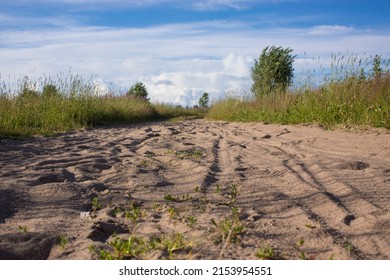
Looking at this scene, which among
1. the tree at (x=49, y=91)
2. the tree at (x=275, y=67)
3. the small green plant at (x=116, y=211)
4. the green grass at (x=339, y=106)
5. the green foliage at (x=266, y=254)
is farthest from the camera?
the tree at (x=275, y=67)

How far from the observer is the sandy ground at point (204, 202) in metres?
2.23

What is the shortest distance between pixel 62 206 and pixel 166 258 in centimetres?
134

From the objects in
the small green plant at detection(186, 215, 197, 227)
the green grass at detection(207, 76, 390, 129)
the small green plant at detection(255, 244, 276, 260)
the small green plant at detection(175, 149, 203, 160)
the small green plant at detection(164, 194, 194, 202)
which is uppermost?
the green grass at detection(207, 76, 390, 129)

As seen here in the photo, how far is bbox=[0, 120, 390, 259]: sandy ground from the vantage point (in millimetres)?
2232

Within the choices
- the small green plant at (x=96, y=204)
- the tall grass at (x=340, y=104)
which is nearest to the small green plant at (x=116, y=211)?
the small green plant at (x=96, y=204)

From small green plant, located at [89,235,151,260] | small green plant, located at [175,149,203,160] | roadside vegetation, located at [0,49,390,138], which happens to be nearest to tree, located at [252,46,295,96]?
roadside vegetation, located at [0,49,390,138]

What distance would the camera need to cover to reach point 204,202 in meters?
3.02

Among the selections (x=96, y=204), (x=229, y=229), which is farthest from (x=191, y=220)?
(x=96, y=204)

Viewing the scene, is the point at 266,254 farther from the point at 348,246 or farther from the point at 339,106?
the point at 339,106

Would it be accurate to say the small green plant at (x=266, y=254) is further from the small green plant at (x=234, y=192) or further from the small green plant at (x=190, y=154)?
the small green plant at (x=190, y=154)

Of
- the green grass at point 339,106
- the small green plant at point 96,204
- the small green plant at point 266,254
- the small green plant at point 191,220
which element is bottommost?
the small green plant at point 96,204

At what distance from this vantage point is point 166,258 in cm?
204

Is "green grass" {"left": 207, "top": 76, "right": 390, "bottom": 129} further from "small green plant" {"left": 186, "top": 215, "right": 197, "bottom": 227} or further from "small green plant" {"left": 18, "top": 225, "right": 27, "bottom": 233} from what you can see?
"small green plant" {"left": 18, "top": 225, "right": 27, "bottom": 233}
